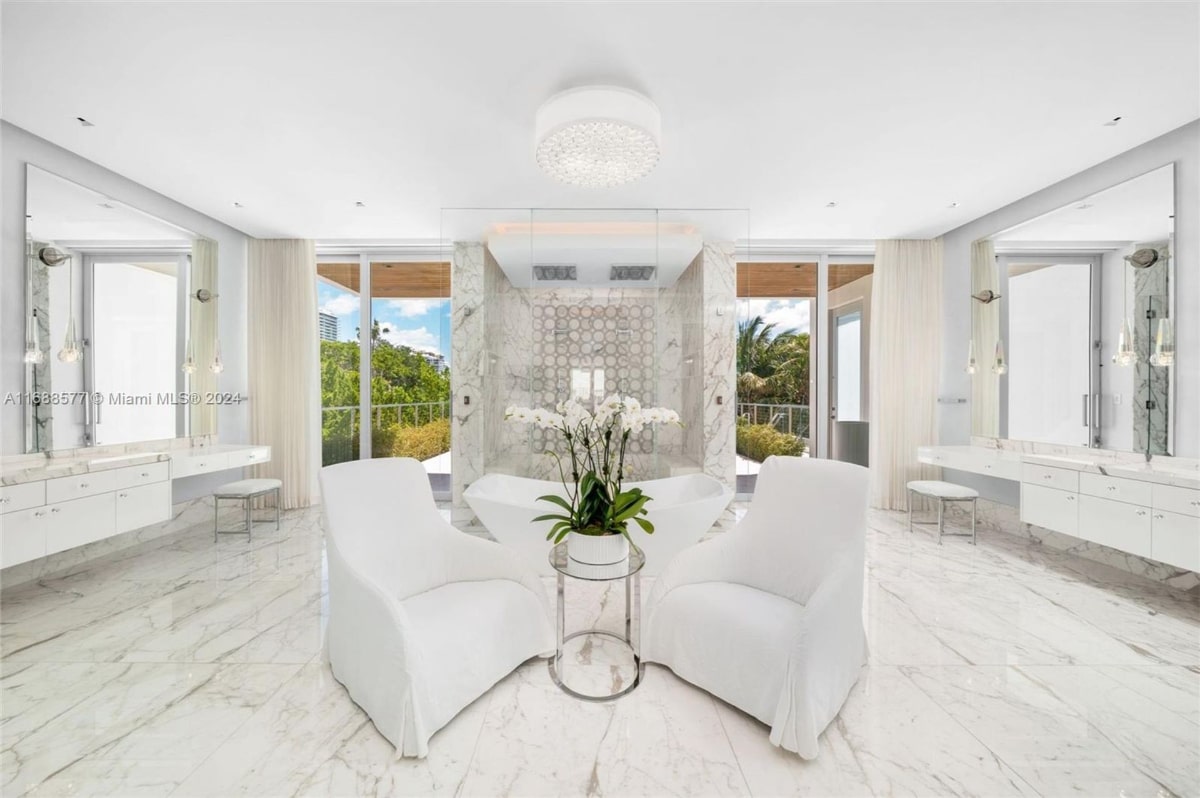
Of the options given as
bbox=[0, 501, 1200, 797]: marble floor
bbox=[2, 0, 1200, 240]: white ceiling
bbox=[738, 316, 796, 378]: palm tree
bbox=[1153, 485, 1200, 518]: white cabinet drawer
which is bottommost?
bbox=[0, 501, 1200, 797]: marble floor

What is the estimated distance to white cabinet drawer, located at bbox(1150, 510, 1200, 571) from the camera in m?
2.43

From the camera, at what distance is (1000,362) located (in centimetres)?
403

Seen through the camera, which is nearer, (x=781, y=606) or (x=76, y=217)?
(x=781, y=606)

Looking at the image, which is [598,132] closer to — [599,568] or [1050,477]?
[599,568]

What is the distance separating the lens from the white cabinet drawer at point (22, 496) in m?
2.38

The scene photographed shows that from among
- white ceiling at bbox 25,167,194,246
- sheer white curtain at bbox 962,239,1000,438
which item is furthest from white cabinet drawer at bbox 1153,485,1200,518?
white ceiling at bbox 25,167,194,246

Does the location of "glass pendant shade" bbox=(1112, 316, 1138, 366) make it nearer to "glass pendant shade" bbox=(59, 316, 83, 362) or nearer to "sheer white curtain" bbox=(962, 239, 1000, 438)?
"sheer white curtain" bbox=(962, 239, 1000, 438)

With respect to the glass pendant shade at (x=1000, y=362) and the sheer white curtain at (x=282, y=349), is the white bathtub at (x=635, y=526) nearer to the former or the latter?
the sheer white curtain at (x=282, y=349)

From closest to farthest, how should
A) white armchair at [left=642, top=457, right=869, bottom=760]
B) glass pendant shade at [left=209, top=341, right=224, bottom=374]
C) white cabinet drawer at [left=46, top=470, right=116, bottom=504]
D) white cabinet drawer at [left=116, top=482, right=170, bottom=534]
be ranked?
white armchair at [left=642, top=457, right=869, bottom=760] < white cabinet drawer at [left=46, top=470, right=116, bottom=504] < white cabinet drawer at [left=116, top=482, right=170, bottom=534] < glass pendant shade at [left=209, top=341, right=224, bottom=374]

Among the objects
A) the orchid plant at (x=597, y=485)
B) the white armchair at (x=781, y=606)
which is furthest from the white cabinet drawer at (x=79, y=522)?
the white armchair at (x=781, y=606)

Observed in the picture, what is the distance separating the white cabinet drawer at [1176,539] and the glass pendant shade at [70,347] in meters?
6.57

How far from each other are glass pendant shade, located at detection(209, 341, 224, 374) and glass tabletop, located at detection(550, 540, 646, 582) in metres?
4.04

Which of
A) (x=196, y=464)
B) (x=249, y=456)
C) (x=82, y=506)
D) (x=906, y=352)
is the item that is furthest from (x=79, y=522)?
(x=906, y=352)

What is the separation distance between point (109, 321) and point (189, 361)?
749 mm
